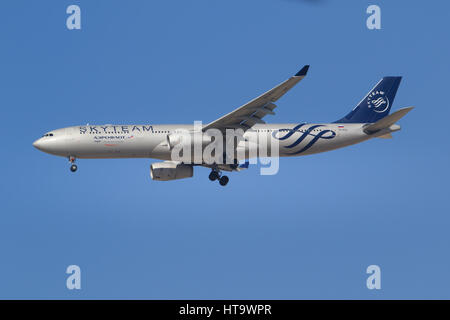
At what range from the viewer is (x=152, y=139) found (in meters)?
43.3

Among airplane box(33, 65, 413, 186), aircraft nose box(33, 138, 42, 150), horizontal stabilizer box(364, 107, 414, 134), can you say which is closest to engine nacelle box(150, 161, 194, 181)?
airplane box(33, 65, 413, 186)

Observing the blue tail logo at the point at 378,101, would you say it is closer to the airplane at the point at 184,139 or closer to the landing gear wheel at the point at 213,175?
the airplane at the point at 184,139

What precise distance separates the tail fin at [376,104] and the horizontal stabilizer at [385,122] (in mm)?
2345

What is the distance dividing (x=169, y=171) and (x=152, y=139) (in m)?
2.33

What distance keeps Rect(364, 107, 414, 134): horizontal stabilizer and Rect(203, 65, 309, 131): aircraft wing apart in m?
7.82

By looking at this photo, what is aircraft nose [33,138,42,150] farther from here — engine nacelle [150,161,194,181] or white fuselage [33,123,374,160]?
engine nacelle [150,161,194,181]

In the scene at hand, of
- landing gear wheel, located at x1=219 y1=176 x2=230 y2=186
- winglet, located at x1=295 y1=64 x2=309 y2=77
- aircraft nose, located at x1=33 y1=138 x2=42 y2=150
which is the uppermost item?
winglet, located at x1=295 y1=64 x2=309 y2=77

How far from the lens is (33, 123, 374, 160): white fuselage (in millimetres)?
43188

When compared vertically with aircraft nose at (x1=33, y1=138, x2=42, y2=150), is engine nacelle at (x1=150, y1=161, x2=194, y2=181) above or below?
below

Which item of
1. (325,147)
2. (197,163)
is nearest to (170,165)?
(197,163)

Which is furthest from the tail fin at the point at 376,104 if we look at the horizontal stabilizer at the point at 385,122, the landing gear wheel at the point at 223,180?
the landing gear wheel at the point at 223,180

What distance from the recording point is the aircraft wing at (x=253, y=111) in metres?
37.4

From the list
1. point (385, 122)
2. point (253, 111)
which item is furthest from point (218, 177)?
point (385, 122)

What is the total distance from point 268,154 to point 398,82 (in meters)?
11.3
